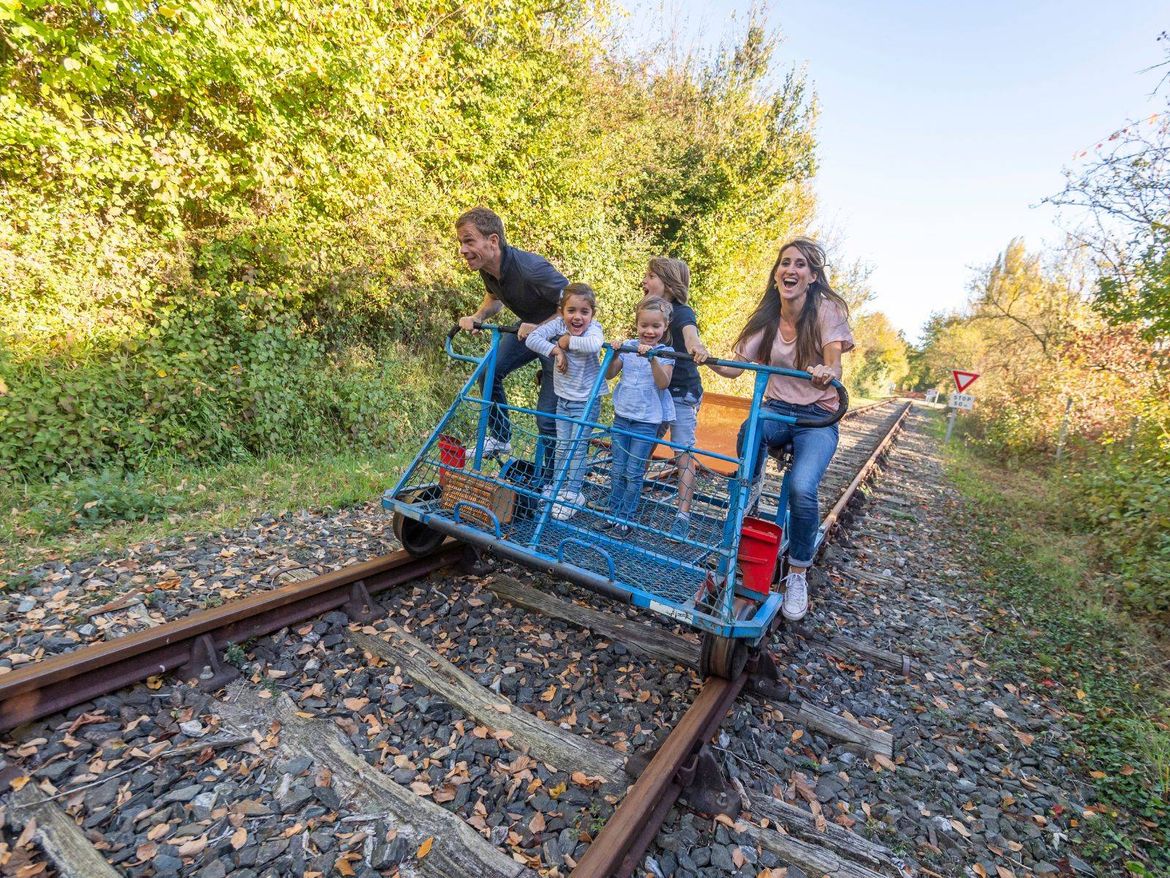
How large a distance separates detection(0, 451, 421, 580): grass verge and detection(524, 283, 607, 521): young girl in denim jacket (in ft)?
7.79

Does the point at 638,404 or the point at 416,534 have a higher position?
the point at 638,404

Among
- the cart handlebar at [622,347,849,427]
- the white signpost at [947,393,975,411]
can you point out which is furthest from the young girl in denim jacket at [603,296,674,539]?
the white signpost at [947,393,975,411]

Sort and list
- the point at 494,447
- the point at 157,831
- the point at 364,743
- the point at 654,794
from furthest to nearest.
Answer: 1. the point at 494,447
2. the point at 364,743
3. the point at 654,794
4. the point at 157,831

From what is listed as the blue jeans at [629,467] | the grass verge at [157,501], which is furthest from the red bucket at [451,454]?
the grass verge at [157,501]

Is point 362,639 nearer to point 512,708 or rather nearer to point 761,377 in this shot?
point 512,708

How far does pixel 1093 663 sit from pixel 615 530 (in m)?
3.52

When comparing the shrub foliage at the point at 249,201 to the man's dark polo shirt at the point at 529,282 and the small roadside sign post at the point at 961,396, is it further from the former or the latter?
the small roadside sign post at the point at 961,396

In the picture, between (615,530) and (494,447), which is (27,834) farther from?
(615,530)

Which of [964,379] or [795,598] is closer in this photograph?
[795,598]

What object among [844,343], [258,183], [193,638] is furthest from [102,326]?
[844,343]

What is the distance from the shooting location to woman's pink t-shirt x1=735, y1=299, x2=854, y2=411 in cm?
346

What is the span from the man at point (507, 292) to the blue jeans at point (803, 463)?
1455 millimetres

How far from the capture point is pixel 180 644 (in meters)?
2.80

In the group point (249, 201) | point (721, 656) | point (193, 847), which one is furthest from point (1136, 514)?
point (249, 201)
